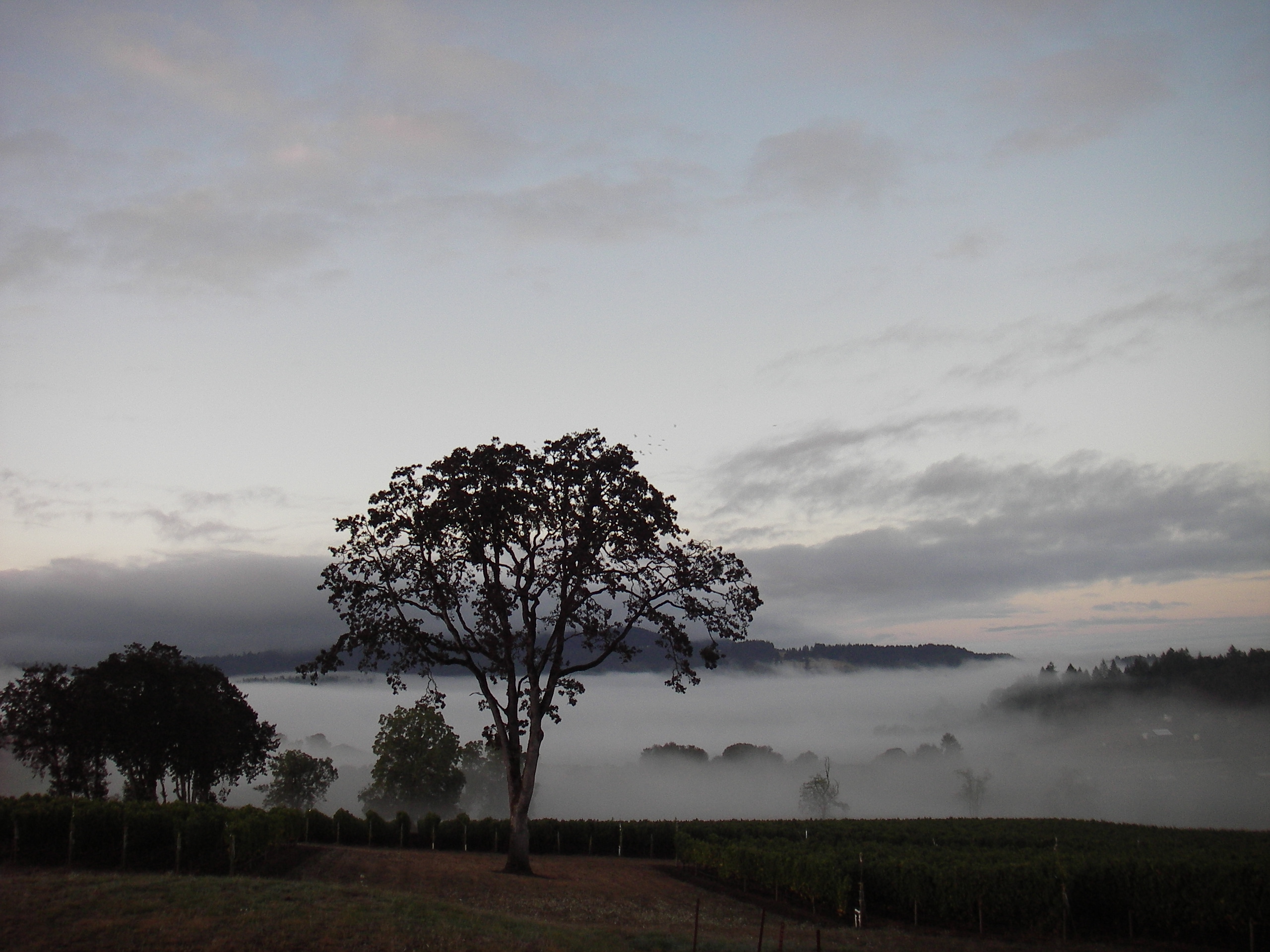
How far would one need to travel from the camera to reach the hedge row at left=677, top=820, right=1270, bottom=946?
23516 mm

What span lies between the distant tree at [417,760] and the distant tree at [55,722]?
28535mm

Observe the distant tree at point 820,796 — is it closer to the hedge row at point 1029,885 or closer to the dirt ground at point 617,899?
the hedge row at point 1029,885

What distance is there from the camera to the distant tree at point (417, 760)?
75438 millimetres

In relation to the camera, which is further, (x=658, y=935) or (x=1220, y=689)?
(x=1220, y=689)

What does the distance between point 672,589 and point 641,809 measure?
15923 centimetres

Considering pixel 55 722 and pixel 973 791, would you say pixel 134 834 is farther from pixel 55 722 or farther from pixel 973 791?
pixel 973 791

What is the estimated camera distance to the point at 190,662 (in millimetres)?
56062

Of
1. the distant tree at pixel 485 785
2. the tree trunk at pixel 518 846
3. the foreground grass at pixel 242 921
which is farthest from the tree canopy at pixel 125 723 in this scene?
the distant tree at pixel 485 785

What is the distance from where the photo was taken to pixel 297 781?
3497 inches

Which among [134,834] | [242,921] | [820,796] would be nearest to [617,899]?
[242,921]

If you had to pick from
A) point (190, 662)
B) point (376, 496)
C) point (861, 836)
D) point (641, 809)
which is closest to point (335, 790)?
point (641, 809)

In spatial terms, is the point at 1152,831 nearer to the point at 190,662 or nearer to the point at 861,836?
the point at 861,836

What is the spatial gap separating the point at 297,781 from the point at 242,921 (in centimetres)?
8031

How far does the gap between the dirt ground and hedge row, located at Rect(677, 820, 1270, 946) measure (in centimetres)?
122
